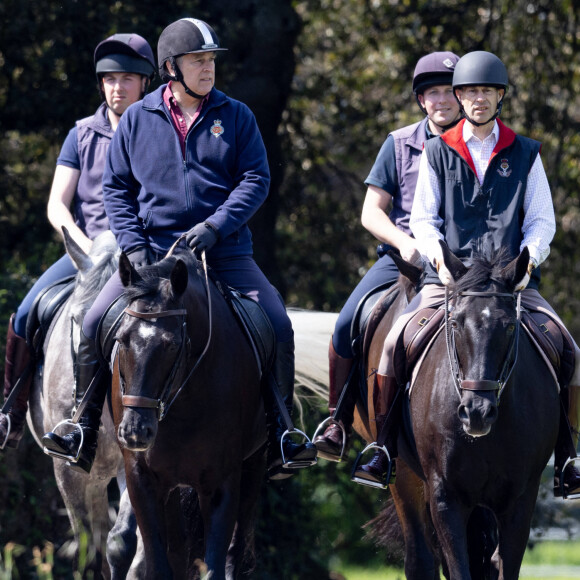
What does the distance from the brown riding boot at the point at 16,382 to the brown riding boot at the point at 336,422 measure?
2.07 m

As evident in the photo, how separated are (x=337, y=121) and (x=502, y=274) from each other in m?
8.86

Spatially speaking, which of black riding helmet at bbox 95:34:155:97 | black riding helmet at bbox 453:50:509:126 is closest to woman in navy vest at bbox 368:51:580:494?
black riding helmet at bbox 453:50:509:126

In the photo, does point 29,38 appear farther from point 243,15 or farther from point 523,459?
point 523,459

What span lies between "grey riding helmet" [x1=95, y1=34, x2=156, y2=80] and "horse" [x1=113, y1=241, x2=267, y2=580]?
2068 millimetres

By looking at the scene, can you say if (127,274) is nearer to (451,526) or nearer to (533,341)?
(451,526)

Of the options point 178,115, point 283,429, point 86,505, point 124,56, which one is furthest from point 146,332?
point 124,56

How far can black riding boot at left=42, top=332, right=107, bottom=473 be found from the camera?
6465 mm

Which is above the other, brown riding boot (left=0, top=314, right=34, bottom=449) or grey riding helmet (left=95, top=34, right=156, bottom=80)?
grey riding helmet (left=95, top=34, right=156, bottom=80)

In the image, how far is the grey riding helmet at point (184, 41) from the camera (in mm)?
6336

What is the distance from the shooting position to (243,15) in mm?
12094

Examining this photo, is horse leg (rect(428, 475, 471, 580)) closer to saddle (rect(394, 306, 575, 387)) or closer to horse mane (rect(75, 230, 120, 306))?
saddle (rect(394, 306, 575, 387))

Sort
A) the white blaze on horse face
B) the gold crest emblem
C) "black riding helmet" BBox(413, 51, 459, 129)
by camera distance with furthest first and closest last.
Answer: "black riding helmet" BBox(413, 51, 459, 129)
the gold crest emblem
the white blaze on horse face

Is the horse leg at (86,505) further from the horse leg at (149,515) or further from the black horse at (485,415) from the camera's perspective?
the black horse at (485,415)

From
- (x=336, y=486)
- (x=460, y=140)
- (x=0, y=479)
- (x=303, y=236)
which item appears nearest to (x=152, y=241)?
(x=460, y=140)
